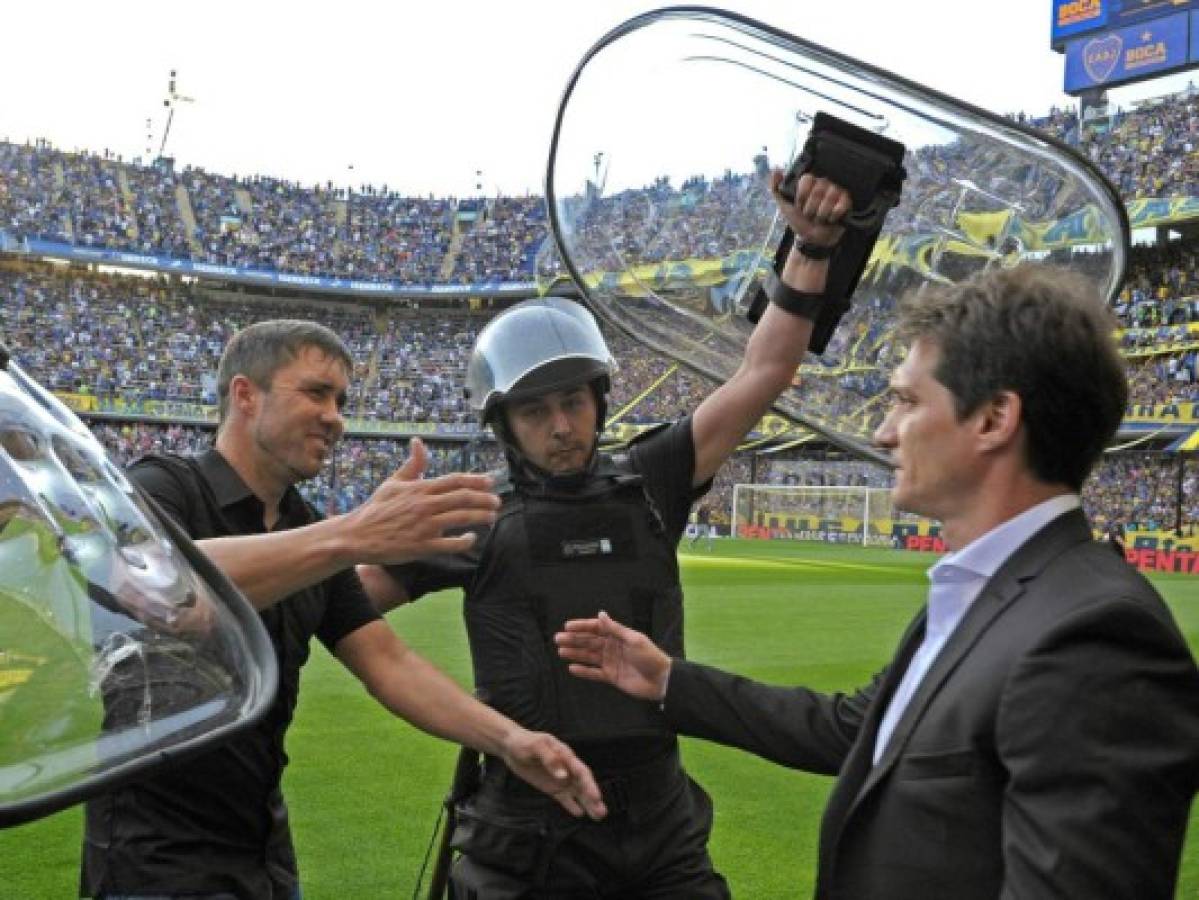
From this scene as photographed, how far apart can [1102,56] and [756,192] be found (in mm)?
47308

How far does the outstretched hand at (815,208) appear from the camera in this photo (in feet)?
7.71

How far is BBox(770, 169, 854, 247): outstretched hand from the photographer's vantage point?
2350mm

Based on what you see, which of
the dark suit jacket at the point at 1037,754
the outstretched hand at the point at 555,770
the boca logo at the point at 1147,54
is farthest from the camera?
the boca logo at the point at 1147,54

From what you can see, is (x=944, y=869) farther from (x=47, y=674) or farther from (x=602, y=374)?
(x=602, y=374)

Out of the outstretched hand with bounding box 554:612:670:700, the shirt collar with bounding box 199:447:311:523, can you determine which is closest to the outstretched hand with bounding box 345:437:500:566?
the outstretched hand with bounding box 554:612:670:700

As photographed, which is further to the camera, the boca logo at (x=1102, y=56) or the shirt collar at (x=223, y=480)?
the boca logo at (x=1102, y=56)

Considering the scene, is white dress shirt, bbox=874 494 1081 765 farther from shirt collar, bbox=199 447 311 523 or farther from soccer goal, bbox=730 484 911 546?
soccer goal, bbox=730 484 911 546

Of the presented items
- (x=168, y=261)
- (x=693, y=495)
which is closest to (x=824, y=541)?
(x=168, y=261)

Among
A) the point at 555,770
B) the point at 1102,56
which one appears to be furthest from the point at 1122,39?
the point at 555,770

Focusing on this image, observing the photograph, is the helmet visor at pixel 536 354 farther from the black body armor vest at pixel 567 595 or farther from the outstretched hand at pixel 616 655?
the outstretched hand at pixel 616 655

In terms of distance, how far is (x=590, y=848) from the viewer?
288 cm

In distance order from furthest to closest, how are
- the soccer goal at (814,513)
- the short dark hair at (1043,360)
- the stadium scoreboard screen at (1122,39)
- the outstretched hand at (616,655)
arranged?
the soccer goal at (814,513), the stadium scoreboard screen at (1122,39), the outstretched hand at (616,655), the short dark hair at (1043,360)

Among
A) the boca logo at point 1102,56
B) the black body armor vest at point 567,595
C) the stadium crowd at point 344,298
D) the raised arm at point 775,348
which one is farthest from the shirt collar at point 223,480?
the boca logo at point 1102,56

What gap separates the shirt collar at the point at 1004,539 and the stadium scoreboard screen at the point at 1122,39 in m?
45.4
